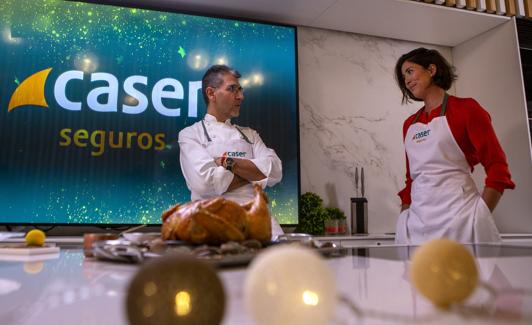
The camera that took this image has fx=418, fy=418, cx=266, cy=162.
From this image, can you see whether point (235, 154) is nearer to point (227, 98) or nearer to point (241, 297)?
point (227, 98)

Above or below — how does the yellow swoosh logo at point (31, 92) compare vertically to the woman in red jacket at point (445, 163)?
above

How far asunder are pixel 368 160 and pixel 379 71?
711 millimetres

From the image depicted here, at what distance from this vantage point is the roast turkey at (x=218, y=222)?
537 millimetres

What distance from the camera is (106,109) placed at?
7.88 feet

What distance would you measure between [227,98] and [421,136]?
45.6 inches

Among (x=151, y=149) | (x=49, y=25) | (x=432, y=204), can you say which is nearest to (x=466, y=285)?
(x=432, y=204)

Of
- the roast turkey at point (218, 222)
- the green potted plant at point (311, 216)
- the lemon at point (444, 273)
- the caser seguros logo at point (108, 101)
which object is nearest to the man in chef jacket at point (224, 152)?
the caser seguros logo at point (108, 101)

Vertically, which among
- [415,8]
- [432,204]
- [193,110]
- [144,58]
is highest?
[415,8]

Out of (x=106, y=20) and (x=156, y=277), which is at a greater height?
(x=106, y=20)

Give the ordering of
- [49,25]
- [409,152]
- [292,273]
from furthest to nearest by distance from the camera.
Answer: [49,25] → [409,152] → [292,273]

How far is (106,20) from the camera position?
245cm

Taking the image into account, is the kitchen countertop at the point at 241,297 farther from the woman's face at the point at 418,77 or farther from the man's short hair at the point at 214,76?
the man's short hair at the point at 214,76

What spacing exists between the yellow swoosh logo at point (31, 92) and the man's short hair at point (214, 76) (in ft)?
2.86

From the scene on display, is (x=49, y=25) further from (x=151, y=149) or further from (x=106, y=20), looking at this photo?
(x=151, y=149)
